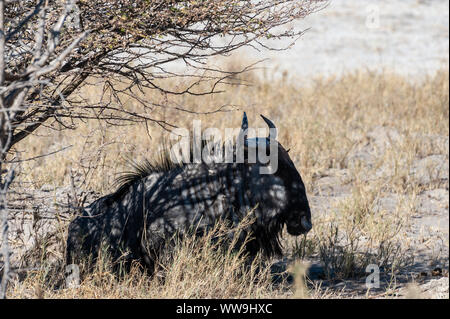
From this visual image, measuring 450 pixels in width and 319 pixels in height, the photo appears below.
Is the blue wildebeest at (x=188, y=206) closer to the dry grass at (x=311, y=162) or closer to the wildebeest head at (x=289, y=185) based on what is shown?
the wildebeest head at (x=289, y=185)

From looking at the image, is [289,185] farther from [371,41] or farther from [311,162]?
[371,41]

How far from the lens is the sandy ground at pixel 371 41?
15164mm

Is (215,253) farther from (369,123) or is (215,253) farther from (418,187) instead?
(369,123)

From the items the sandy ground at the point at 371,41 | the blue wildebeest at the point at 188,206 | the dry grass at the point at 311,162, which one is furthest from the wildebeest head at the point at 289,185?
the sandy ground at the point at 371,41

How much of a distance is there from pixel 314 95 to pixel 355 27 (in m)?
7.37

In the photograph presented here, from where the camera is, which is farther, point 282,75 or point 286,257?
point 282,75

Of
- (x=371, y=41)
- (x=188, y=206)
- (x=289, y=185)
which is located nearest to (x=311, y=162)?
(x=289, y=185)

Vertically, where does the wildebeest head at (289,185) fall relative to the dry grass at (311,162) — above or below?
above

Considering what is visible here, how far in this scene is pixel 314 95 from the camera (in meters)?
12.0

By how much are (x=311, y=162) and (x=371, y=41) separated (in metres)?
9.05

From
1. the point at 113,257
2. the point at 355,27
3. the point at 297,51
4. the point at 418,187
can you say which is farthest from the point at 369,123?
the point at 355,27

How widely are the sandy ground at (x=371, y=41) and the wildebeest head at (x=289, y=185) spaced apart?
8.39 m

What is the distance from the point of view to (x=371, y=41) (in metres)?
17.4

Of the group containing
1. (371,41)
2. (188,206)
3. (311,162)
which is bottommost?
(311,162)
